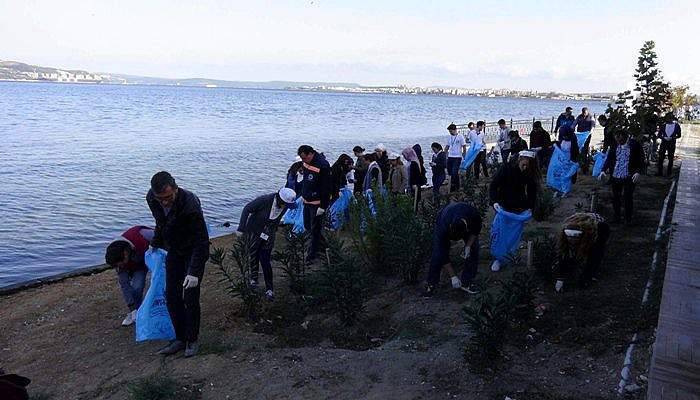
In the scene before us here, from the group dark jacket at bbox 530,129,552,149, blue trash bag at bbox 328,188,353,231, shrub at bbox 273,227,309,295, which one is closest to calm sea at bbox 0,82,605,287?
blue trash bag at bbox 328,188,353,231

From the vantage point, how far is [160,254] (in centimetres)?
559

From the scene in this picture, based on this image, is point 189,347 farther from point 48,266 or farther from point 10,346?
point 48,266

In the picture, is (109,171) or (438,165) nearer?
(438,165)

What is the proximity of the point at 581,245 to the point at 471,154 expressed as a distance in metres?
9.53

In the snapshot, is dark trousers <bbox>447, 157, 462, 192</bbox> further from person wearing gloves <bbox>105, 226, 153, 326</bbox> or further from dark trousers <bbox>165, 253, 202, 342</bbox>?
dark trousers <bbox>165, 253, 202, 342</bbox>

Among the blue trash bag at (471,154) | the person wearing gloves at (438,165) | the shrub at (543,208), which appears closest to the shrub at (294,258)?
the shrub at (543,208)

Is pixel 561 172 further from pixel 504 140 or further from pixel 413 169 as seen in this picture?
pixel 413 169

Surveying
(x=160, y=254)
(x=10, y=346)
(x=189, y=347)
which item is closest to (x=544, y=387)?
(x=189, y=347)

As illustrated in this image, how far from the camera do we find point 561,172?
11992 millimetres

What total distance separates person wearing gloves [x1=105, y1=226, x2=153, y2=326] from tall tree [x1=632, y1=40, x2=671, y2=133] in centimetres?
934

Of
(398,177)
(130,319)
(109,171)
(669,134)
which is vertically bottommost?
(109,171)

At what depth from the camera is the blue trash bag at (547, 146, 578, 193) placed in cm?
1192

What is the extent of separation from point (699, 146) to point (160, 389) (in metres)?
22.1

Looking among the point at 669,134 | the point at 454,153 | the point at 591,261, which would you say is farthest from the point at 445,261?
the point at 669,134
